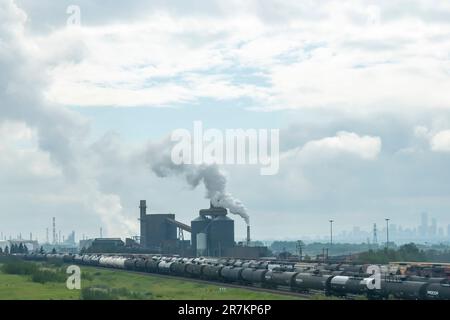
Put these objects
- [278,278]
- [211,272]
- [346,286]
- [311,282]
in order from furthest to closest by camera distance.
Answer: [211,272] → [278,278] → [311,282] → [346,286]

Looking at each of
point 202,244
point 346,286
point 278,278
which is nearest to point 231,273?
point 278,278

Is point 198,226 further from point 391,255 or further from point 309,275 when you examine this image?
point 309,275

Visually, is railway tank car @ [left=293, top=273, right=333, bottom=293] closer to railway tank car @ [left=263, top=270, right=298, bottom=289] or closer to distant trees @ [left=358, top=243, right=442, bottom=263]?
railway tank car @ [left=263, top=270, right=298, bottom=289]

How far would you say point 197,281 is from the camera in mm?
103062

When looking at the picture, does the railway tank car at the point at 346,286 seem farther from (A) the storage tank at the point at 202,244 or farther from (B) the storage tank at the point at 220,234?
(A) the storage tank at the point at 202,244

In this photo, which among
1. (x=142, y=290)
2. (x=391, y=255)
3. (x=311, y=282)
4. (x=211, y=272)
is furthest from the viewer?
(x=391, y=255)

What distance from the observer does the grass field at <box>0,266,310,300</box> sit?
76312mm

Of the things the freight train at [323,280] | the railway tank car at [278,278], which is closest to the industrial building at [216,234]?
the freight train at [323,280]

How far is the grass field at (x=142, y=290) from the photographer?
7631 cm

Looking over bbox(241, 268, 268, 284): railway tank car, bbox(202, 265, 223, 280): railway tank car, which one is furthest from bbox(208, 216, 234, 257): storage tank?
bbox(241, 268, 268, 284): railway tank car

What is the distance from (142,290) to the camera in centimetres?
9338

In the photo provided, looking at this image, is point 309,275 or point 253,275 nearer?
point 309,275
